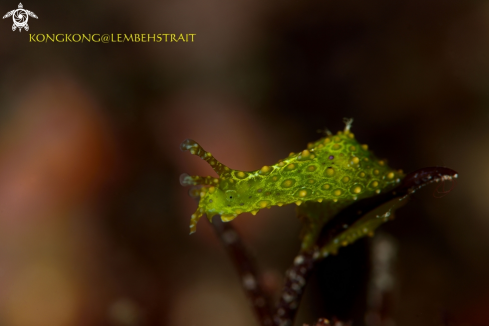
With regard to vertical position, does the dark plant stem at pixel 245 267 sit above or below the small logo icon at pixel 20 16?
below

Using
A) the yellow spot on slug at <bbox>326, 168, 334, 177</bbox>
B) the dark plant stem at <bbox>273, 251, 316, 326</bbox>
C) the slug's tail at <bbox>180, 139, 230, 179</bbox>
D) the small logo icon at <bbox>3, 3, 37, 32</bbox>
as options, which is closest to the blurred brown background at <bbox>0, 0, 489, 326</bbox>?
the small logo icon at <bbox>3, 3, 37, 32</bbox>

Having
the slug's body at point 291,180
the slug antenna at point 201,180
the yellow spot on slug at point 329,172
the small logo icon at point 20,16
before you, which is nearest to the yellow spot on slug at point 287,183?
the slug's body at point 291,180

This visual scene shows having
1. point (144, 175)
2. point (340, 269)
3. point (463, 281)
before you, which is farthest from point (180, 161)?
point (463, 281)

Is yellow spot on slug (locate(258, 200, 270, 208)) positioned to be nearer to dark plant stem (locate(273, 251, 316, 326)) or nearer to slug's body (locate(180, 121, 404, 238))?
slug's body (locate(180, 121, 404, 238))

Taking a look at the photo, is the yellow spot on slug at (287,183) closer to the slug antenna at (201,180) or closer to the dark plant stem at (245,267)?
the slug antenna at (201,180)

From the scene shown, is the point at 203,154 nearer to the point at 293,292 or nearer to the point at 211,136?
the point at 211,136

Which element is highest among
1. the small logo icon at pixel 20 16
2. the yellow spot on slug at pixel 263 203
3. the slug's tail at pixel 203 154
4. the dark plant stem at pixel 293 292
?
the small logo icon at pixel 20 16

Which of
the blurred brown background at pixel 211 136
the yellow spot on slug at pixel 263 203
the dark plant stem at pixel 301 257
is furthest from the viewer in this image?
the blurred brown background at pixel 211 136

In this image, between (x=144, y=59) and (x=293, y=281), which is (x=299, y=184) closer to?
(x=293, y=281)
